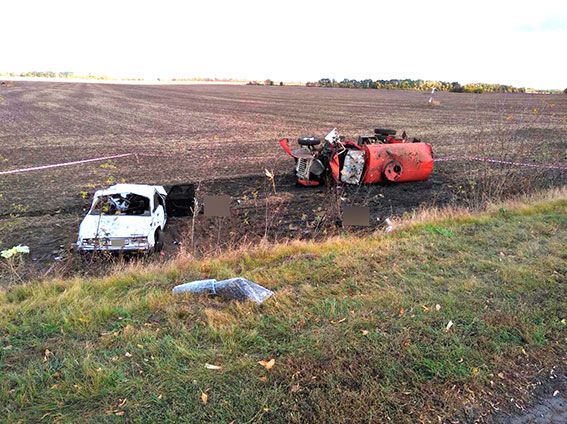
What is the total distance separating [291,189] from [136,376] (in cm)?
841

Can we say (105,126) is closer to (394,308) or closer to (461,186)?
(461,186)

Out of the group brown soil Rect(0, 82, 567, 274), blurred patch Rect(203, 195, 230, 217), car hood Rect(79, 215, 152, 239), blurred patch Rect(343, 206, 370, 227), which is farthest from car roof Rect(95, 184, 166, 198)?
blurred patch Rect(343, 206, 370, 227)

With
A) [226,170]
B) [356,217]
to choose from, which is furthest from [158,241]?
[226,170]

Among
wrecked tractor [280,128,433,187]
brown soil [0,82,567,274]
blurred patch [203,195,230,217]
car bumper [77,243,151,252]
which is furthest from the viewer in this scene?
wrecked tractor [280,128,433,187]

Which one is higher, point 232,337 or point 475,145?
point 475,145

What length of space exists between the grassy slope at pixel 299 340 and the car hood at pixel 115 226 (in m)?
1.56

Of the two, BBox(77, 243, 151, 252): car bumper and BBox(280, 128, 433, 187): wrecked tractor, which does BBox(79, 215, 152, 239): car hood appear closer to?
BBox(77, 243, 151, 252): car bumper

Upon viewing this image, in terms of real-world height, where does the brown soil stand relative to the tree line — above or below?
below

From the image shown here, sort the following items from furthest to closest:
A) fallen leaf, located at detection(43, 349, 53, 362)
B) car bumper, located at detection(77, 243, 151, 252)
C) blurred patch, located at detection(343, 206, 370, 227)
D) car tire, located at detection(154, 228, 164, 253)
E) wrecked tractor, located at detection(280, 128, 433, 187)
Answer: wrecked tractor, located at detection(280, 128, 433, 187) < blurred patch, located at detection(343, 206, 370, 227) < car tire, located at detection(154, 228, 164, 253) < car bumper, located at detection(77, 243, 151, 252) < fallen leaf, located at detection(43, 349, 53, 362)

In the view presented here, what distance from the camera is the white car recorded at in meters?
6.83

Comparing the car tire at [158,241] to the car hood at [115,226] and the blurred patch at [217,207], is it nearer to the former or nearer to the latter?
the car hood at [115,226]

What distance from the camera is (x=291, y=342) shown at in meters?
3.50

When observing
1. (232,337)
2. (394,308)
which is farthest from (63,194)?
(394,308)

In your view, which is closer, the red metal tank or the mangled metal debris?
the mangled metal debris
